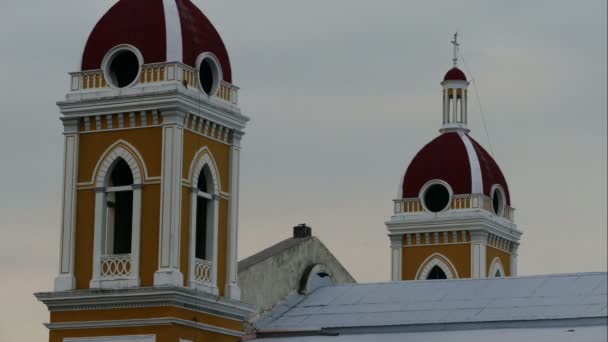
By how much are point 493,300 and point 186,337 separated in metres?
7.13

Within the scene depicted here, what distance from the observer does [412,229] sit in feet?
208

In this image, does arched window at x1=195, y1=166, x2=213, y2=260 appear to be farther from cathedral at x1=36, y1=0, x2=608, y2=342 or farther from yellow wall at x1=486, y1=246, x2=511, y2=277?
yellow wall at x1=486, y1=246, x2=511, y2=277

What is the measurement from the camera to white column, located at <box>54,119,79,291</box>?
150 feet

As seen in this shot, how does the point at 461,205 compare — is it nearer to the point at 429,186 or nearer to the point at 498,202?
the point at 429,186

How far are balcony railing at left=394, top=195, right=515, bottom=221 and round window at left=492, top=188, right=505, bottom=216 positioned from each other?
5.3 inches

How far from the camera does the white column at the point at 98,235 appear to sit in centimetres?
4538

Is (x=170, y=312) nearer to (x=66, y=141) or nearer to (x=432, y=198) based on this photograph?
(x=66, y=141)

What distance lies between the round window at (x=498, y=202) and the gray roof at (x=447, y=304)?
1425 cm

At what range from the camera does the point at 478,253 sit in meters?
62.1

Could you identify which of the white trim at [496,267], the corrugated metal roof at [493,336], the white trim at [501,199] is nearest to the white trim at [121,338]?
the corrugated metal roof at [493,336]

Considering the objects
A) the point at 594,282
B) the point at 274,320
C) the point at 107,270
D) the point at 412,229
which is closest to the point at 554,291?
the point at 594,282

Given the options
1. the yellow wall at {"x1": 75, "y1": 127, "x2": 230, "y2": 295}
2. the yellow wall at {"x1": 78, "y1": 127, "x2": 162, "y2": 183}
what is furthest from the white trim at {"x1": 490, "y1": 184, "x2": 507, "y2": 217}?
the yellow wall at {"x1": 78, "y1": 127, "x2": 162, "y2": 183}

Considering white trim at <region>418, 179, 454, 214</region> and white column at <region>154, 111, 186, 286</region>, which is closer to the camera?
white column at <region>154, 111, 186, 286</region>

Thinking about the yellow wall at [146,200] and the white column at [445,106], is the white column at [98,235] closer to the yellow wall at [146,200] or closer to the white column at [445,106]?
the yellow wall at [146,200]
